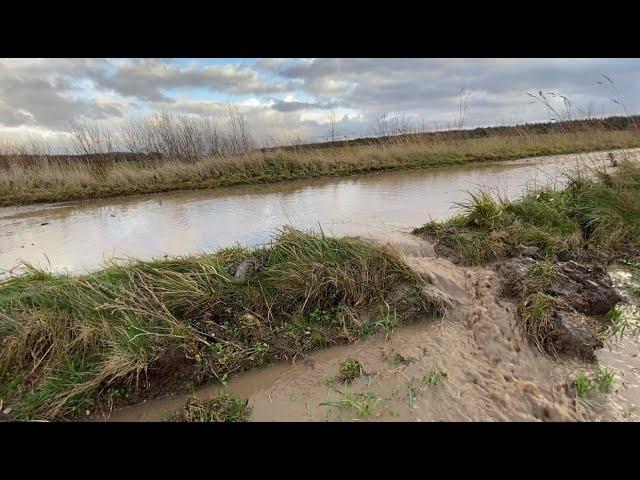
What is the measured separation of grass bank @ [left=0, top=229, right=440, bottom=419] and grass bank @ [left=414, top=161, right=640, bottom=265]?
1512 millimetres

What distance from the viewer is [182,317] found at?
3.71 m

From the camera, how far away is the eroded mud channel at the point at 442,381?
99.6 inches

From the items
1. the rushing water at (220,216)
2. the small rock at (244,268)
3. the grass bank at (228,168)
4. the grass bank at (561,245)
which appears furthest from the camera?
the grass bank at (228,168)

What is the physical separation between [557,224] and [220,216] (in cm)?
667

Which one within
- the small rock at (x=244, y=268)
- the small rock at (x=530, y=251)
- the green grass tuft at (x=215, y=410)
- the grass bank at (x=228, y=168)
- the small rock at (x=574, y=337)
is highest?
the grass bank at (x=228, y=168)

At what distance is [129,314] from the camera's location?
3514 millimetres

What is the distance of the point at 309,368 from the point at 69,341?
2153 mm

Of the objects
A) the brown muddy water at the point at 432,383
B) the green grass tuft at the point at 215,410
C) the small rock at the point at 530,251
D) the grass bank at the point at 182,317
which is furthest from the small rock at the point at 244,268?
the small rock at the point at 530,251

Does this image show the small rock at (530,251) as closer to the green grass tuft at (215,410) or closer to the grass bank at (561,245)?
the grass bank at (561,245)

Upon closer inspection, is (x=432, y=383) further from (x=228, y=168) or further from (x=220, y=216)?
(x=228, y=168)

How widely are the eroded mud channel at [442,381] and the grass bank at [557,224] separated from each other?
58.9 inches

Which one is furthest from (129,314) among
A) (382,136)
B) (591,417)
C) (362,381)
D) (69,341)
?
(382,136)

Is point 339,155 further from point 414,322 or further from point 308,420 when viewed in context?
point 308,420

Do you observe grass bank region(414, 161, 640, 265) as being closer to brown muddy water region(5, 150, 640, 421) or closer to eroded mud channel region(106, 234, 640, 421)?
brown muddy water region(5, 150, 640, 421)
